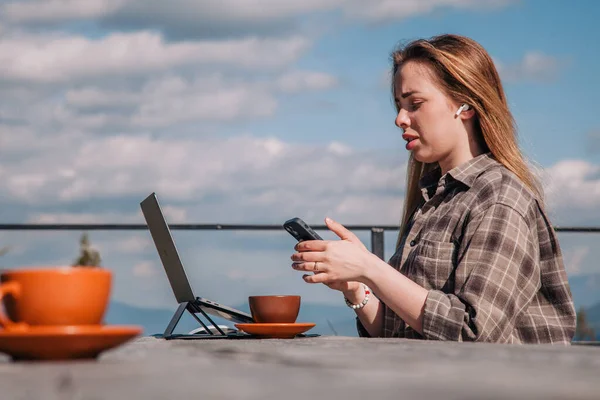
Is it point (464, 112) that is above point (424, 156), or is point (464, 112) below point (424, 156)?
above

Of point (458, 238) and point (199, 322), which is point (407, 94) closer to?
point (458, 238)

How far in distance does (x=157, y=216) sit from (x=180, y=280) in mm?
167

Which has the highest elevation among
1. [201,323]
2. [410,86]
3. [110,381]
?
[410,86]

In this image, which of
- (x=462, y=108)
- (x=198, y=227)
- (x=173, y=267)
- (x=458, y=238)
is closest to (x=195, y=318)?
(x=173, y=267)

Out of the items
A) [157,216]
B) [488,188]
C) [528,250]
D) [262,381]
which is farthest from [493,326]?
[262,381]

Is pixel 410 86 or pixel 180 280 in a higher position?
pixel 410 86

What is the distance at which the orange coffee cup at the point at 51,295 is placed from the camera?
34.2 inches

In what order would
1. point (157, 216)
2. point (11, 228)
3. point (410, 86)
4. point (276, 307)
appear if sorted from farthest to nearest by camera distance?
1. point (11, 228)
2. point (410, 86)
3. point (157, 216)
4. point (276, 307)

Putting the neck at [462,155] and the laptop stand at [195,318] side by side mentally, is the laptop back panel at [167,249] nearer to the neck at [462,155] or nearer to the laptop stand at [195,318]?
the laptop stand at [195,318]

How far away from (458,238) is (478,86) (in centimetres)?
50

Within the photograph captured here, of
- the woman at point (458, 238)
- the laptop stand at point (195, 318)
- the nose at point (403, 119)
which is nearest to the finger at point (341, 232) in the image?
the woman at point (458, 238)

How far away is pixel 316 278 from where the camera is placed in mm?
1799

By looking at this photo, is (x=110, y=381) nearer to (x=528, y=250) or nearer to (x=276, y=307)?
(x=276, y=307)

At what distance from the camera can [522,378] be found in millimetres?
667
